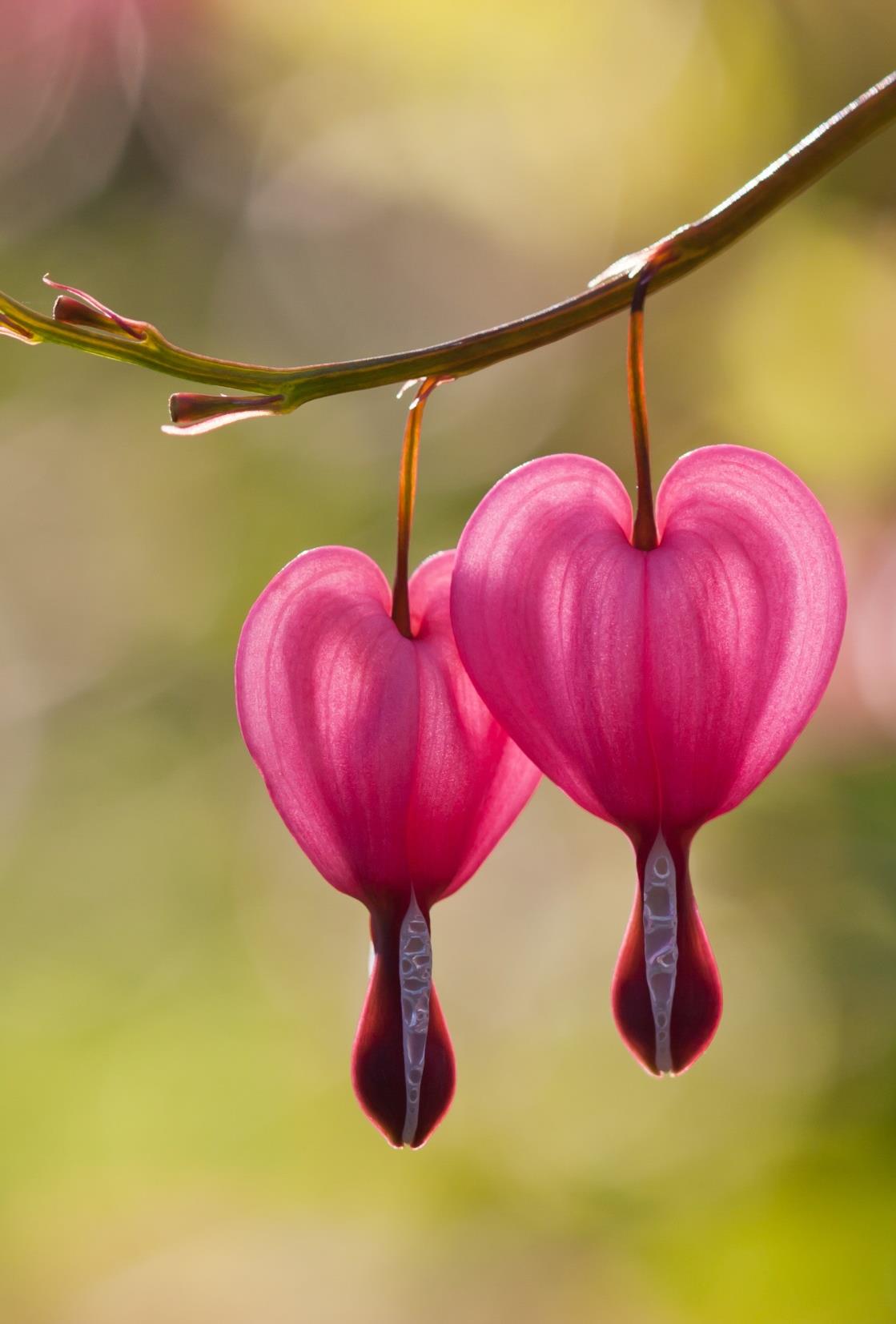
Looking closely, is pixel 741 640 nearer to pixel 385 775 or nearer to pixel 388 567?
pixel 385 775

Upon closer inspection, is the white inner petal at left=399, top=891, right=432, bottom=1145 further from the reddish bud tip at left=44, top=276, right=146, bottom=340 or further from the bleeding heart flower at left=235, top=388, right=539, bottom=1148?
the reddish bud tip at left=44, top=276, right=146, bottom=340

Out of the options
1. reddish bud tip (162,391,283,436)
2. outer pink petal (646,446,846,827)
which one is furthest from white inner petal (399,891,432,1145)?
reddish bud tip (162,391,283,436)

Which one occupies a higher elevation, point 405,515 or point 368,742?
point 405,515

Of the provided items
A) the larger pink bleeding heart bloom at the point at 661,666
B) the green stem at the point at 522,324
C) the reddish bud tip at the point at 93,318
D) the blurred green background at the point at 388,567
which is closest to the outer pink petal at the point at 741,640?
the larger pink bleeding heart bloom at the point at 661,666

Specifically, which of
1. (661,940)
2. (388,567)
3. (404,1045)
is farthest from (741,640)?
(388,567)

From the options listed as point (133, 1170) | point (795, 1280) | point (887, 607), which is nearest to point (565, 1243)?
point (795, 1280)

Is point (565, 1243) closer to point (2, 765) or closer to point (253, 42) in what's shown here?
point (2, 765)
